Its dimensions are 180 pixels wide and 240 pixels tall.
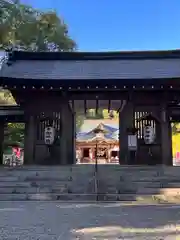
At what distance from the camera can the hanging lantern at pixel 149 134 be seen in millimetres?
11682

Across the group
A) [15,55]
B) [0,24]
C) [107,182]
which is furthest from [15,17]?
[107,182]

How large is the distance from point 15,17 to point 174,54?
1035cm

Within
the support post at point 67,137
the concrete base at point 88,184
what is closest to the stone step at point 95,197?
the concrete base at point 88,184

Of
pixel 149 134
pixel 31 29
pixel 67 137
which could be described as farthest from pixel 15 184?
pixel 31 29

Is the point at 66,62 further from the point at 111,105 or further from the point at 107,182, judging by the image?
the point at 107,182

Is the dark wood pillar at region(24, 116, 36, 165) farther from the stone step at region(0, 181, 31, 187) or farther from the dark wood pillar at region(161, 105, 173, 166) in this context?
the dark wood pillar at region(161, 105, 173, 166)

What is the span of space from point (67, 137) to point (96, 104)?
6.61 feet

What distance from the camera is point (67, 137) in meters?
11.8

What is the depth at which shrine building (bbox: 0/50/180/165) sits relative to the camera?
37.1 feet

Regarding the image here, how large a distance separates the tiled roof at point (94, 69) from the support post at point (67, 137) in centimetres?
148

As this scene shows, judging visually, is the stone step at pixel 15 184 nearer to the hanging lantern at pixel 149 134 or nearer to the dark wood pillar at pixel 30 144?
the dark wood pillar at pixel 30 144

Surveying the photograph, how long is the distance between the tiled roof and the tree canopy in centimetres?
557

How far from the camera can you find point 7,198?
7.66 metres

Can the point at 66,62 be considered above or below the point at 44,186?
above
